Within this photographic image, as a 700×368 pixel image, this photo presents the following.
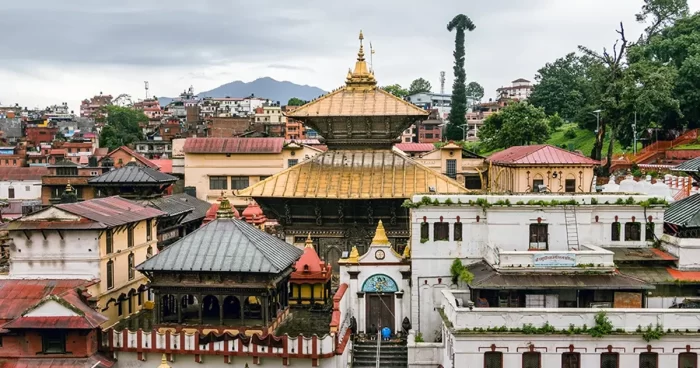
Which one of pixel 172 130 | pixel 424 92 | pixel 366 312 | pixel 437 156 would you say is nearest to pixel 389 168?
pixel 366 312

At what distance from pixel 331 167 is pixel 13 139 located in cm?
11582

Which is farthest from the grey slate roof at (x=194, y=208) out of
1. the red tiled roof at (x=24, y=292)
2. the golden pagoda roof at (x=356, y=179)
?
the red tiled roof at (x=24, y=292)

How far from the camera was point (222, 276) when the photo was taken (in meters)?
28.9

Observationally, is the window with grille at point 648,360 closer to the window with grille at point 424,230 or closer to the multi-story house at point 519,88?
the window with grille at point 424,230

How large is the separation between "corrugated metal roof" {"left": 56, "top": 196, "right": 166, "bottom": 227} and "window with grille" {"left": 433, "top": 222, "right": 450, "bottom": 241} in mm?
14712

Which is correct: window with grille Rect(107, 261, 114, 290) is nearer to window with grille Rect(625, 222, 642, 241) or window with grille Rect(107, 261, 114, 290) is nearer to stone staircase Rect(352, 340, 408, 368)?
stone staircase Rect(352, 340, 408, 368)

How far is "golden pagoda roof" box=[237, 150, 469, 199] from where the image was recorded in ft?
123

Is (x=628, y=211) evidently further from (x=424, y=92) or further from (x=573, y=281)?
(x=424, y=92)

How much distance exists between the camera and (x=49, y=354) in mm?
27766

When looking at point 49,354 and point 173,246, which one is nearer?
point 49,354

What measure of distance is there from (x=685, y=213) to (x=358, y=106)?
58.5ft

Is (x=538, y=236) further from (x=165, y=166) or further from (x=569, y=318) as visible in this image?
(x=165, y=166)

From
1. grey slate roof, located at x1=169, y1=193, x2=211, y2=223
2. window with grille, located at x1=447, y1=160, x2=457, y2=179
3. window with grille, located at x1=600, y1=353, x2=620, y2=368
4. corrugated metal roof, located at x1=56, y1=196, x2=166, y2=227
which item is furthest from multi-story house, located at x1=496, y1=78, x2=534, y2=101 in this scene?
window with grille, located at x1=600, y1=353, x2=620, y2=368

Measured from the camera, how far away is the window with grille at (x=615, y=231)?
30.7m
